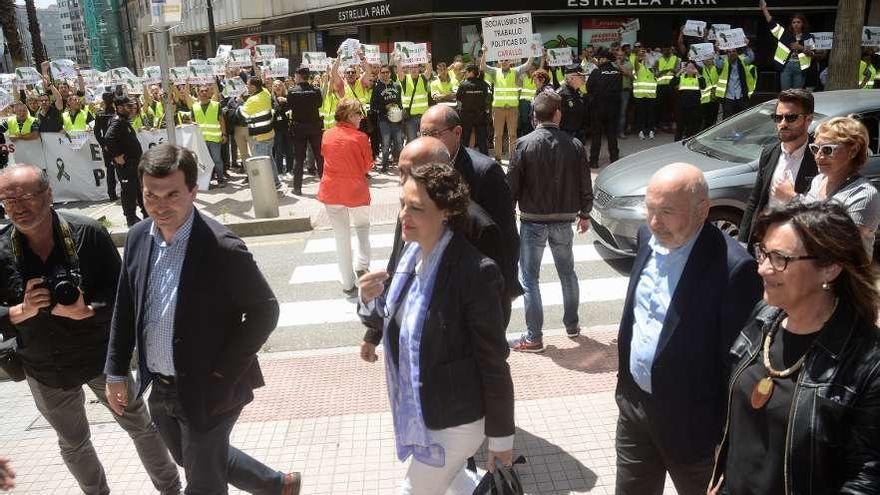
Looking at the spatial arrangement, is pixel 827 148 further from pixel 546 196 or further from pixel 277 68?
pixel 277 68

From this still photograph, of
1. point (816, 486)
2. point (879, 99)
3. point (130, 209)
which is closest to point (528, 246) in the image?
point (816, 486)

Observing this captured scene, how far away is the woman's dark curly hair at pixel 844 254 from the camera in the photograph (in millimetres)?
1963

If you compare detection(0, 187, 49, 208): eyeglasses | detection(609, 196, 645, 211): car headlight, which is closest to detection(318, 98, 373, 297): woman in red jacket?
detection(609, 196, 645, 211): car headlight

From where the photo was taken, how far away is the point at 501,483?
2.60 m

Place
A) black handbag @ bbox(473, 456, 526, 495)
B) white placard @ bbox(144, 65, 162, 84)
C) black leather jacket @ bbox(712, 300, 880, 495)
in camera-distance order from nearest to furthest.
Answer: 1. black leather jacket @ bbox(712, 300, 880, 495)
2. black handbag @ bbox(473, 456, 526, 495)
3. white placard @ bbox(144, 65, 162, 84)

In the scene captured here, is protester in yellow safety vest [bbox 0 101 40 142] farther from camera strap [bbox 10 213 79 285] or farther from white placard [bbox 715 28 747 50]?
white placard [bbox 715 28 747 50]

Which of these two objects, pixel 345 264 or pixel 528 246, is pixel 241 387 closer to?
pixel 528 246

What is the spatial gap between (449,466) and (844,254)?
1.66 m

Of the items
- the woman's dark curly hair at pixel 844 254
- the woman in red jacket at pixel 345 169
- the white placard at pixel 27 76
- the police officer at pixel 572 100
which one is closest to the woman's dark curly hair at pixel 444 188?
the woman's dark curly hair at pixel 844 254

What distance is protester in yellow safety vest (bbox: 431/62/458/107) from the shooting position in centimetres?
1459

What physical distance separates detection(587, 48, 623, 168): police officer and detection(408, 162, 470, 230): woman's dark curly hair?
10.7 meters

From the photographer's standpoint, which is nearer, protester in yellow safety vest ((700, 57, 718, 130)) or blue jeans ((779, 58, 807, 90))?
protester in yellow safety vest ((700, 57, 718, 130))

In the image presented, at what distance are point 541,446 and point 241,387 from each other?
1.98 m

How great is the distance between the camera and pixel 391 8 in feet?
66.8
